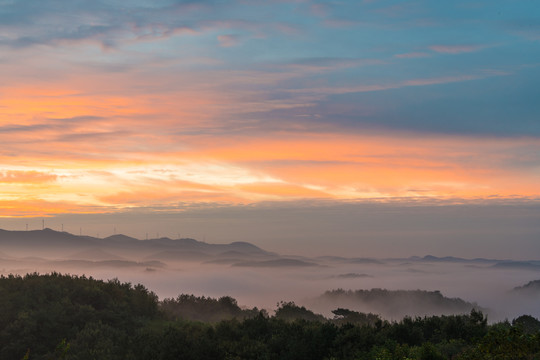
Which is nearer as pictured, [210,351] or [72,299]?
[210,351]

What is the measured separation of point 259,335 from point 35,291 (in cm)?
2078

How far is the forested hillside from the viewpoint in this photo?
85.3ft

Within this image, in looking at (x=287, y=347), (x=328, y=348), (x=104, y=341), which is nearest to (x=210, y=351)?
(x=287, y=347)

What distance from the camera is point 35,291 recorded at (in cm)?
4500

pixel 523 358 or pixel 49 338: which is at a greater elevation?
pixel 523 358

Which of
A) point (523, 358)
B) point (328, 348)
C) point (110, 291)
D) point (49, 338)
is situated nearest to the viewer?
point (523, 358)

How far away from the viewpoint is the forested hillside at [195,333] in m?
26.0

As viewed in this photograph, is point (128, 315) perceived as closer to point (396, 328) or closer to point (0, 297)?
point (0, 297)

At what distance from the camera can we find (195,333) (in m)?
33.9

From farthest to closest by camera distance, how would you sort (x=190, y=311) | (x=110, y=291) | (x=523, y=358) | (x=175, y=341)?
(x=190, y=311), (x=110, y=291), (x=175, y=341), (x=523, y=358)

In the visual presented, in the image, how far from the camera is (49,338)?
38656 mm

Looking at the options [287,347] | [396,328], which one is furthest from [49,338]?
[396,328]

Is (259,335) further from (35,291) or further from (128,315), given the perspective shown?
(35,291)

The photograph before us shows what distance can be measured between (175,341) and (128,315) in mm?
15145
